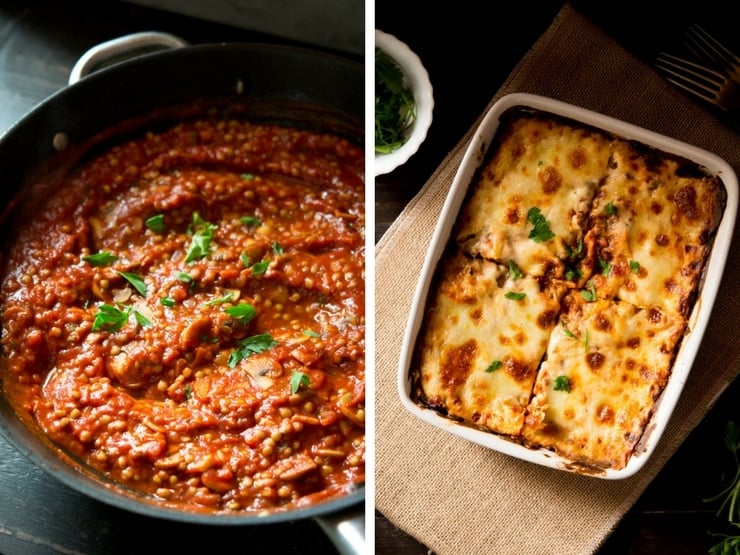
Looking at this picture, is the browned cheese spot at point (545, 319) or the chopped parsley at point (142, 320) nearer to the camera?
the browned cheese spot at point (545, 319)

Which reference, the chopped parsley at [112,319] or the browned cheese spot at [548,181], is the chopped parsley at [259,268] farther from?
→ the browned cheese spot at [548,181]

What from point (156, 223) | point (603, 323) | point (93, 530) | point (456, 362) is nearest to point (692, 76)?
point (603, 323)

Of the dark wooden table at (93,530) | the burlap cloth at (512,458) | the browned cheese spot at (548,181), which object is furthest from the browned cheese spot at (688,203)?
the dark wooden table at (93,530)

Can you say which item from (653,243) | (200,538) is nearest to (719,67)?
(653,243)

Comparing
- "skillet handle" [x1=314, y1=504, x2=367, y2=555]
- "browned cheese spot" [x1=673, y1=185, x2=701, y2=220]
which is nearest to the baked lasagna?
"browned cheese spot" [x1=673, y1=185, x2=701, y2=220]

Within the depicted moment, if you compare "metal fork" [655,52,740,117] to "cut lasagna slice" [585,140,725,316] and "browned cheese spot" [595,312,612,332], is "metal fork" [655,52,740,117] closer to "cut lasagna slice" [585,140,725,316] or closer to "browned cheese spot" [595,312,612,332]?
"cut lasagna slice" [585,140,725,316]

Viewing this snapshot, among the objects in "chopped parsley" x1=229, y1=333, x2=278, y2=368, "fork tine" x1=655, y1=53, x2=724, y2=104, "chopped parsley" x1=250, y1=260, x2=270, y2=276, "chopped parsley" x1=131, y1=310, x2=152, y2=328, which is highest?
"fork tine" x1=655, y1=53, x2=724, y2=104

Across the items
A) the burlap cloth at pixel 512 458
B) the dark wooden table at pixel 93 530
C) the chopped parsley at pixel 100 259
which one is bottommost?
the dark wooden table at pixel 93 530

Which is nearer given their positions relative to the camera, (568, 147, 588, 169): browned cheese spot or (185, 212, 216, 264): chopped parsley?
(568, 147, 588, 169): browned cheese spot

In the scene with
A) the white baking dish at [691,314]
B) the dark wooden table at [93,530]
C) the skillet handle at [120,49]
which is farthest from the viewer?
the skillet handle at [120,49]
